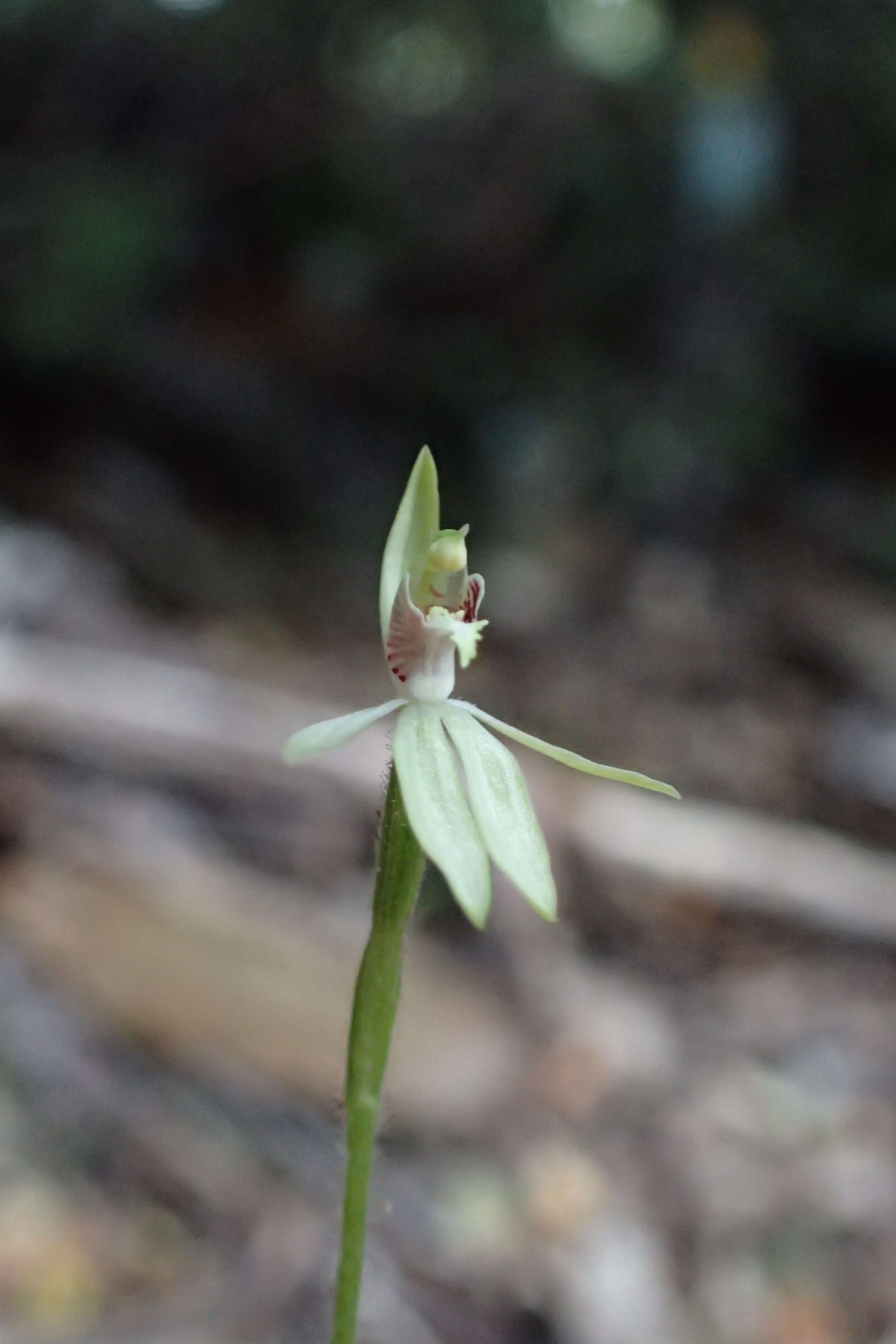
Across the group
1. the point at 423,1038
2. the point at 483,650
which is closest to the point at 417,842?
the point at 423,1038

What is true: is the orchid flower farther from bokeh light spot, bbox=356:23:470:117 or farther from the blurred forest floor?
bokeh light spot, bbox=356:23:470:117

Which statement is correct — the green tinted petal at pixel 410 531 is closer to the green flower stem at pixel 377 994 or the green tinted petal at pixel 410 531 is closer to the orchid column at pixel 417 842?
the orchid column at pixel 417 842

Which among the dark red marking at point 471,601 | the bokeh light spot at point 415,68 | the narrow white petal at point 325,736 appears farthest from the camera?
the bokeh light spot at point 415,68

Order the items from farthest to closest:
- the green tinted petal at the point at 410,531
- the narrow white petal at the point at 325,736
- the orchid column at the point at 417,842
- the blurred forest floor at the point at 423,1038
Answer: the blurred forest floor at the point at 423,1038 < the green tinted petal at the point at 410,531 < the orchid column at the point at 417,842 < the narrow white petal at the point at 325,736

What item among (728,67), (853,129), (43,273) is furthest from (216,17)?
(853,129)

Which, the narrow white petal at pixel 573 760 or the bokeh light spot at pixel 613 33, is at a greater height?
the bokeh light spot at pixel 613 33

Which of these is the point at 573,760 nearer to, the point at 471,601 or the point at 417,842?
the point at 417,842

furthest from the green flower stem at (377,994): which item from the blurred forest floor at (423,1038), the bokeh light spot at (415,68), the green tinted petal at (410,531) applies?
the bokeh light spot at (415,68)

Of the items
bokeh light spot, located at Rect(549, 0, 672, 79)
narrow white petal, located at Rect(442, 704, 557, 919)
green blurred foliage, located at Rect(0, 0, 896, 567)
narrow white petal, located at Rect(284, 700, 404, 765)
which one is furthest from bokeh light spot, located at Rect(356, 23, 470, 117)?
narrow white petal, located at Rect(284, 700, 404, 765)

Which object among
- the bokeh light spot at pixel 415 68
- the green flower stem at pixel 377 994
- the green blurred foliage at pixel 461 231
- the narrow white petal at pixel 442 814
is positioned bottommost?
the green flower stem at pixel 377 994
